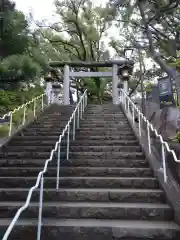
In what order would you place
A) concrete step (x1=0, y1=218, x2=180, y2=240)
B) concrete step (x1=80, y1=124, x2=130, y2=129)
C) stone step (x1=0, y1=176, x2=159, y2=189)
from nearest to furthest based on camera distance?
concrete step (x1=0, y1=218, x2=180, y2=240)
stone step (x1=0, y1=176, x2=159, y2=189)
concrete step (x1=80, y1=124, x2=130, y2=129)

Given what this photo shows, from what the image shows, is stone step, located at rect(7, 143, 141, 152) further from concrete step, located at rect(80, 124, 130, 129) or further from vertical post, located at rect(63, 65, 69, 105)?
vertical post, located at rect(63, 65, 69, 105)

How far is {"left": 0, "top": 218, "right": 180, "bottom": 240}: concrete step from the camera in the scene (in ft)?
9.45

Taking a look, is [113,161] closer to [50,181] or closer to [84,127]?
[50,181]

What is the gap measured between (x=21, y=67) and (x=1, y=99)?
72.4 inches

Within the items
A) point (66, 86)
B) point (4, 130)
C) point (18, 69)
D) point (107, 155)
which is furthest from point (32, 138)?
point (66, 86)

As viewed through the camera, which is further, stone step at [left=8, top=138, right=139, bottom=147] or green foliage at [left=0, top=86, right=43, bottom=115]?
green foliage at [left=0, top=86, right=43, bottom=115]

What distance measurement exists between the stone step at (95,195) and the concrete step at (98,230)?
0.56 metres

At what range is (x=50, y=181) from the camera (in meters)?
4.13

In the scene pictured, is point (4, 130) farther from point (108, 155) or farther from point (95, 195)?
point (95, 195)

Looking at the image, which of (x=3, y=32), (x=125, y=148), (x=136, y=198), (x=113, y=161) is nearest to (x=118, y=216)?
(x=136, y=198)

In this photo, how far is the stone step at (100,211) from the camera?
10.7 ft

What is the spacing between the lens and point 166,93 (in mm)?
7211

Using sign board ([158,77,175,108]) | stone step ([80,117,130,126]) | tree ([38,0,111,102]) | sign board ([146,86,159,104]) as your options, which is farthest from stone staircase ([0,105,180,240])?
tree ([38,0,111,102])

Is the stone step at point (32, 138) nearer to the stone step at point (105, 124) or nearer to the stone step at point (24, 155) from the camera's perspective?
the stone step at point (24, 155)
